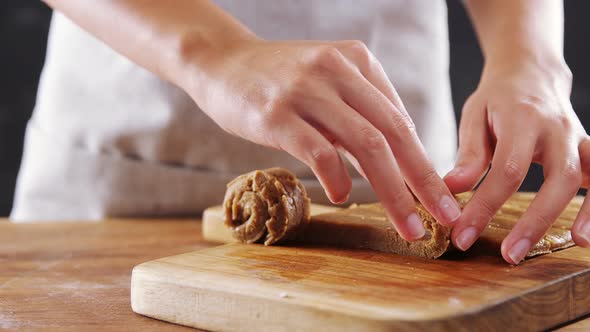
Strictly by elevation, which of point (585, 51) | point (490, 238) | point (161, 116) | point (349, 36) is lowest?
point (490, 238)

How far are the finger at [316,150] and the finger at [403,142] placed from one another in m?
0.08

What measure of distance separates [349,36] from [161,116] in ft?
1.70

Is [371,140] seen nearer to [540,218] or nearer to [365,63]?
[365,63]

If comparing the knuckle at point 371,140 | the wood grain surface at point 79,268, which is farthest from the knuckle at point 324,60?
the wood grain surface at point 79,268

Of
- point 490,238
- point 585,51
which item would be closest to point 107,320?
point 490,238

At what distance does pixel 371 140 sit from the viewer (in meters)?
1.09

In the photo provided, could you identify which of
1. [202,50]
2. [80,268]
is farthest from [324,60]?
[80,268]

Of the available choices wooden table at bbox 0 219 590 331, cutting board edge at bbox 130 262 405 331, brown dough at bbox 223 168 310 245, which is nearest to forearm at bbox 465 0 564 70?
brown dough at bbox 223 168 310 245

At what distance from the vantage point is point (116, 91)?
1.96m

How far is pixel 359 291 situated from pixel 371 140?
22cm

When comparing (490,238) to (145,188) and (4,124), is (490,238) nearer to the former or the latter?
(145,188)

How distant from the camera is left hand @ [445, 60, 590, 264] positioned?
1186mm

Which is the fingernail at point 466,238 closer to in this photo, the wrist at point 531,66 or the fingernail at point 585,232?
the fingernail at point 585,232

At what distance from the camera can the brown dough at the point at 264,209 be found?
4.25 feet
